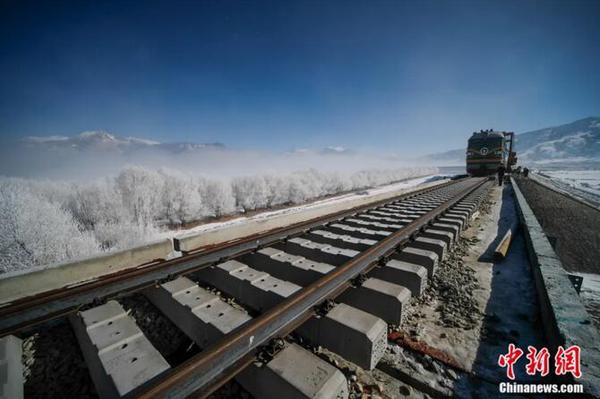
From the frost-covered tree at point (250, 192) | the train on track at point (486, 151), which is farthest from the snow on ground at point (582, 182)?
the frost-covered tree at point (250, 192)

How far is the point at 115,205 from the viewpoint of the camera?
13.1m

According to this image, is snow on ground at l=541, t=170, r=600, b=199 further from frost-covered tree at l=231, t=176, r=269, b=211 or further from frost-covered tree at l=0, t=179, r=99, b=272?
frost-covered tree at l=0, t=179, r=99, b=272

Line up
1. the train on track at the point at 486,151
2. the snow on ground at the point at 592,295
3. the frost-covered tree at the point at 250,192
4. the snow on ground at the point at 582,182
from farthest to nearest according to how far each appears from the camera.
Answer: the snow on ground at the point at 582,182 → the train on track at the point at 486,151 → the frost-covered tree at the point at 250,192 → the snow on ground at the point at 592,295

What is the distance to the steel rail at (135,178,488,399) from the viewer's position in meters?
1.25

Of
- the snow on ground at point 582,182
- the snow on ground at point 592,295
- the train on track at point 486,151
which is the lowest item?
the snow on ground at point 582,182

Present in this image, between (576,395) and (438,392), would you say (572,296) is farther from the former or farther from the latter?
(438,392)

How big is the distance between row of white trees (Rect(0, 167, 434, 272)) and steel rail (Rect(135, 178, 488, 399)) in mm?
6765

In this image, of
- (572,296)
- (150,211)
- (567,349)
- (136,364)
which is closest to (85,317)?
(136,364)

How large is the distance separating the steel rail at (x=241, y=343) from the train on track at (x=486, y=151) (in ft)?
81.0

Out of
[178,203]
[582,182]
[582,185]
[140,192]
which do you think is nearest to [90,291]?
[140,192]

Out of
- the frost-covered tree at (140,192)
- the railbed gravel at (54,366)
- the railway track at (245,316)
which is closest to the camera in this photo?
the railway track at (245,316)

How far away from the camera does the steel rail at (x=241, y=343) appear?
125 centimetres

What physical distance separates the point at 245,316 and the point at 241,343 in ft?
1.11

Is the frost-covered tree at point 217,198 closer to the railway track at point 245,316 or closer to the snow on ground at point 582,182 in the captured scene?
the railway track at point 245,316
